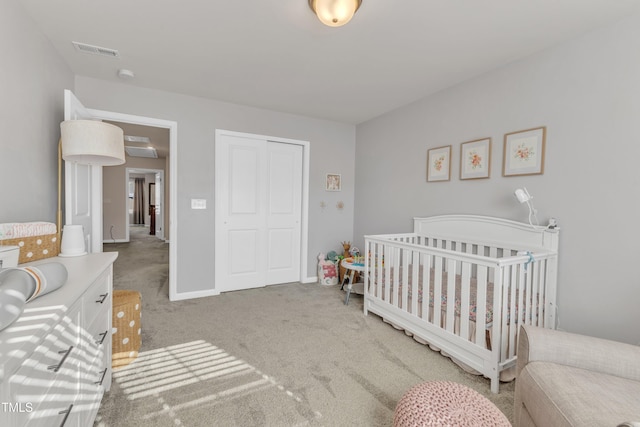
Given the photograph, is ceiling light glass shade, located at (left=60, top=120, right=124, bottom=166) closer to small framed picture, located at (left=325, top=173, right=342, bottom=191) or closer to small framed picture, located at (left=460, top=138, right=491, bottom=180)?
small framed picture, located at (left=325, top=173, right=342, bottom=191)

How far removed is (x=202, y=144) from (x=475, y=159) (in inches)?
112

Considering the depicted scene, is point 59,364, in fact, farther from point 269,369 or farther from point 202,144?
point 202,144

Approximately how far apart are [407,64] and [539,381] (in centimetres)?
227

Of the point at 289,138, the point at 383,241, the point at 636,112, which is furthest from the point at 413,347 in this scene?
the point at 289,138

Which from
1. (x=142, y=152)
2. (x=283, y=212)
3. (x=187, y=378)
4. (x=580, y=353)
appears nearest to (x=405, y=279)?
(x=580, y=353)

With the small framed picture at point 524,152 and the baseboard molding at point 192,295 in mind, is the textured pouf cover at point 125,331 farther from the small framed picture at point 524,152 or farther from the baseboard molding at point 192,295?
the small framed picture at point 524,152

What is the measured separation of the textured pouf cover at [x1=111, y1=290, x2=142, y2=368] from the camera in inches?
74.0

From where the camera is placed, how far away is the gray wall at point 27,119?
1563 millimetres

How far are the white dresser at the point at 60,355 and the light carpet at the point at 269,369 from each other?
0.31m

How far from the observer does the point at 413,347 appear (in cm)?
220

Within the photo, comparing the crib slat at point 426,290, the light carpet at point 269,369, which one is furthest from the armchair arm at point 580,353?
the crib slat at point 426,290

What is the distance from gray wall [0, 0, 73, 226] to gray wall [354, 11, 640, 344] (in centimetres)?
327

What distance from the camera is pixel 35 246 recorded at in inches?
58.9

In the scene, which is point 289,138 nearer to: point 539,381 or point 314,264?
point 314,264
